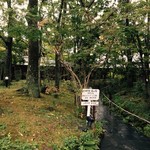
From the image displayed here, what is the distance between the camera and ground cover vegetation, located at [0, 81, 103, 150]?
9820 mm

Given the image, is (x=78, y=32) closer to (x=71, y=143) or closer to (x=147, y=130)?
(x=71, y=143)

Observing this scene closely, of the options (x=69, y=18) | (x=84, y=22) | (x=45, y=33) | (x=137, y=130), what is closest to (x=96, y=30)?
(x=84, y=22)

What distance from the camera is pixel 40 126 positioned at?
11.9 metres

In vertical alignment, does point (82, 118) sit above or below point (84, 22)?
below

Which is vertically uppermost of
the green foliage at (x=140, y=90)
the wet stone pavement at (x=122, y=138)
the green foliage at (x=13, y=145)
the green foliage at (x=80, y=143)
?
the green foliage at (x=140, y=90)

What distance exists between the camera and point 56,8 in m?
17.2

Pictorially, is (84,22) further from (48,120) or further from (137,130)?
(137,130)

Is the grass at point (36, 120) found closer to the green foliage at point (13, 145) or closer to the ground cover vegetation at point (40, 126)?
the ground cover vegetation at point (40, 126)

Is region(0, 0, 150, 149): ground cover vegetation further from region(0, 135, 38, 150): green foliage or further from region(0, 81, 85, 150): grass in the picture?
region(0, 135, 38, 150): green foliage

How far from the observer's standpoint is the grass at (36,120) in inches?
413

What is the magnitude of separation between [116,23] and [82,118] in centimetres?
543

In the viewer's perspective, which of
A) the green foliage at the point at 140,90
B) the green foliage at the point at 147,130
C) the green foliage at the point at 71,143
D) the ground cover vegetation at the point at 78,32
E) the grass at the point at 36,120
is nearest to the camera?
the green foliage at the point at 71,143

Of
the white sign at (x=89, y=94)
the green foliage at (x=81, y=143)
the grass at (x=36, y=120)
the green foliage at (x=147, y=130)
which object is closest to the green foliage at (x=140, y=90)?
the green foliage at (x=147, y=130)

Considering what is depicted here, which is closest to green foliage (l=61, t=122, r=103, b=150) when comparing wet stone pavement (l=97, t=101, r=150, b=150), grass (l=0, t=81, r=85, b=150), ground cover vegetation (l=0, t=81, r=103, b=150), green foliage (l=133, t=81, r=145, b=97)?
ground cover vegetation (l=0, t=81, r=103, b=150)
